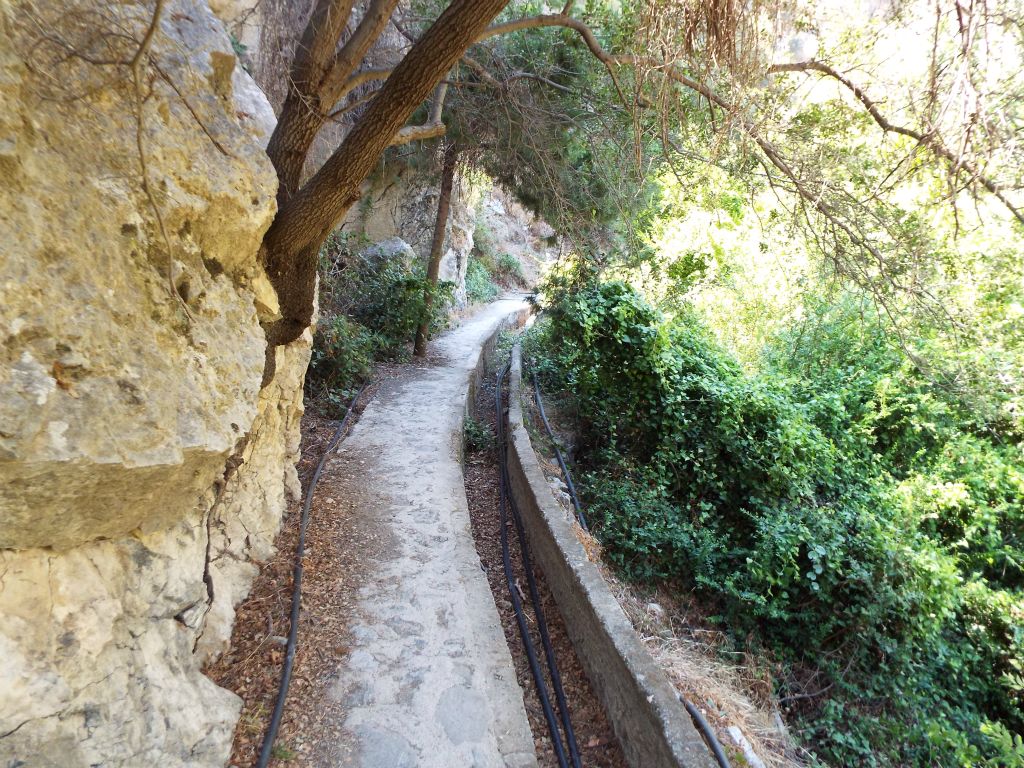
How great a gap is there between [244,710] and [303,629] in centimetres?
74

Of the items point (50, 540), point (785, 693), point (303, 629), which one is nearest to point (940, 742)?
point (785, 693)

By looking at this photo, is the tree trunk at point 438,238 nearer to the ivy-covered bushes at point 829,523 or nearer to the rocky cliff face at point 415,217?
the rocky cliff face at point 415,217

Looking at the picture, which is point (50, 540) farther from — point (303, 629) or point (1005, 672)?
point (1005, 672)

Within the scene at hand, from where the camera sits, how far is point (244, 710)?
325cm

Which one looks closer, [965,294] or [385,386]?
[965,294]

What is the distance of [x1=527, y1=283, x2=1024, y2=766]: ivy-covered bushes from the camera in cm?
497

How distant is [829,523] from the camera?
547 cm

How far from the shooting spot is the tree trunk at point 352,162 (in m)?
3.49

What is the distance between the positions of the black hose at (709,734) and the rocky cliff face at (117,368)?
2.61 m

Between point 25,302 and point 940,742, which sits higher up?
point 25,302

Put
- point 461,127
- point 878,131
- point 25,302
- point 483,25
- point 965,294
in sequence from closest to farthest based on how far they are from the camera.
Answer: point 25,302 → point 483,25 → point 878,131 → point 965,294 → point 461,127

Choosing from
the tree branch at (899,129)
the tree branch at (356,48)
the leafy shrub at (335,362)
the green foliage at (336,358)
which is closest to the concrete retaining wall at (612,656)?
the tree branch at (899,129)

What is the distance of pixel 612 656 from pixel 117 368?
3225 mm

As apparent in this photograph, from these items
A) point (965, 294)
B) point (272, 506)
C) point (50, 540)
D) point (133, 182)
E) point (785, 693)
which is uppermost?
point (965, 294)
